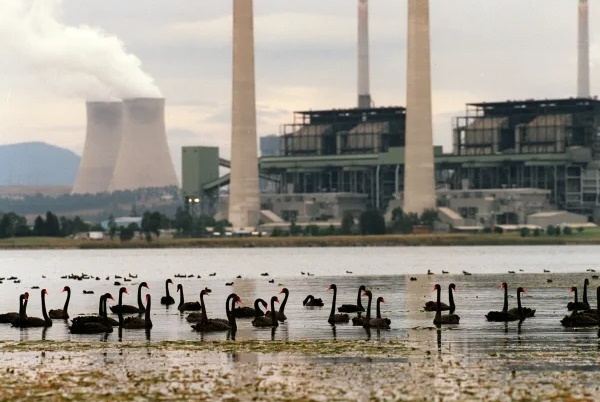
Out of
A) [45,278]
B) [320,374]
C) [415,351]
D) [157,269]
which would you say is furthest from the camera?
[157,269]

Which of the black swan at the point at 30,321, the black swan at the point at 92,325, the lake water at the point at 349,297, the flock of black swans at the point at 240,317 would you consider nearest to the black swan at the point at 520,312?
the flock of black swans at the point at 240,317

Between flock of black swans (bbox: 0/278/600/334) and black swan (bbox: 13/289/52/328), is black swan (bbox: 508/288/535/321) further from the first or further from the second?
black swan (bbox: 13/289/52/328)

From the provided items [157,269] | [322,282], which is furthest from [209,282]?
[157,269]

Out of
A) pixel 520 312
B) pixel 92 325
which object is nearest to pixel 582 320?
pixel 520 312

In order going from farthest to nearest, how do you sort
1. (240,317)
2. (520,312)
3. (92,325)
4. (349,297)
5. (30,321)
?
1. (349,297)
2. (240,317)
3. (30,321)
4. (520,312)
5. (92,325)

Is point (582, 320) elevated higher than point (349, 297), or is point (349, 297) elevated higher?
point (349, 297)

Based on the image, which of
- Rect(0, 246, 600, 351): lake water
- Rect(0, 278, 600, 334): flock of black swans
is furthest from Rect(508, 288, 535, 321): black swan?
Rect(0, 246, 600, 351): lake water

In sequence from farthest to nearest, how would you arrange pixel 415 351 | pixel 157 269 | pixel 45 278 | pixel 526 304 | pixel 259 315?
pixel 157 269 < pixel 45 278 < pixel 526 304 < pixel 259 315 < pixel 415 351

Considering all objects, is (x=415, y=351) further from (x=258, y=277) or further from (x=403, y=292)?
(x=258, y=277)

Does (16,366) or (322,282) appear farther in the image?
(322,282)

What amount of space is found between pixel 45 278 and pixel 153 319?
52.3 metres

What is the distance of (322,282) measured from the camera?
316 ft

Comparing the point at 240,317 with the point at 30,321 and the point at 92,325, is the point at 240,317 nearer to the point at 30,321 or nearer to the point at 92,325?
the point at 30,321

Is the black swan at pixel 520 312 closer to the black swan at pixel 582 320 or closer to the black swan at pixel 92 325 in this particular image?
the black swan at pixel 582 320
